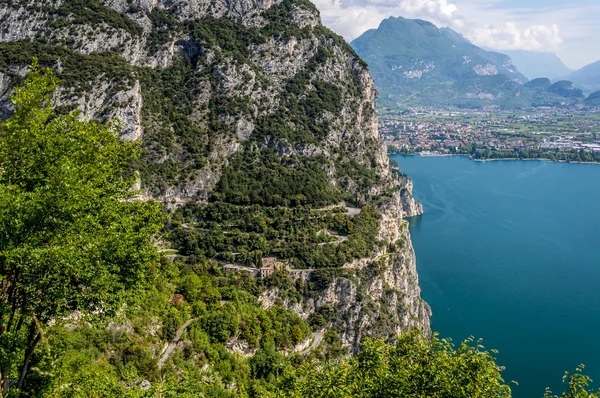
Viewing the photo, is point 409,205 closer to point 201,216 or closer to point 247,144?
point 247,144

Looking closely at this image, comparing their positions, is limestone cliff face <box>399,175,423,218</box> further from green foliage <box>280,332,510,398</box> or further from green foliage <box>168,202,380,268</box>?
green foliage <box>280,332,510,398</box>

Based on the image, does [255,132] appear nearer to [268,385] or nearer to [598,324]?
[268,385]

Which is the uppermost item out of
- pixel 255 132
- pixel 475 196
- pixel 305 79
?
pixel 305 79

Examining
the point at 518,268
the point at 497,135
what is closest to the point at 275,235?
the point at 518,268

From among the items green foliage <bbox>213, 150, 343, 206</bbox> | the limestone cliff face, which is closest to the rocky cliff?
green foliage <bbox>213, 150, 343, 206</bbox>

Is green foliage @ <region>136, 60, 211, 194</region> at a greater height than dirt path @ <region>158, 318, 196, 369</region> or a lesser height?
greater

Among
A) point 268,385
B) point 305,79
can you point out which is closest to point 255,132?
point 305,79
